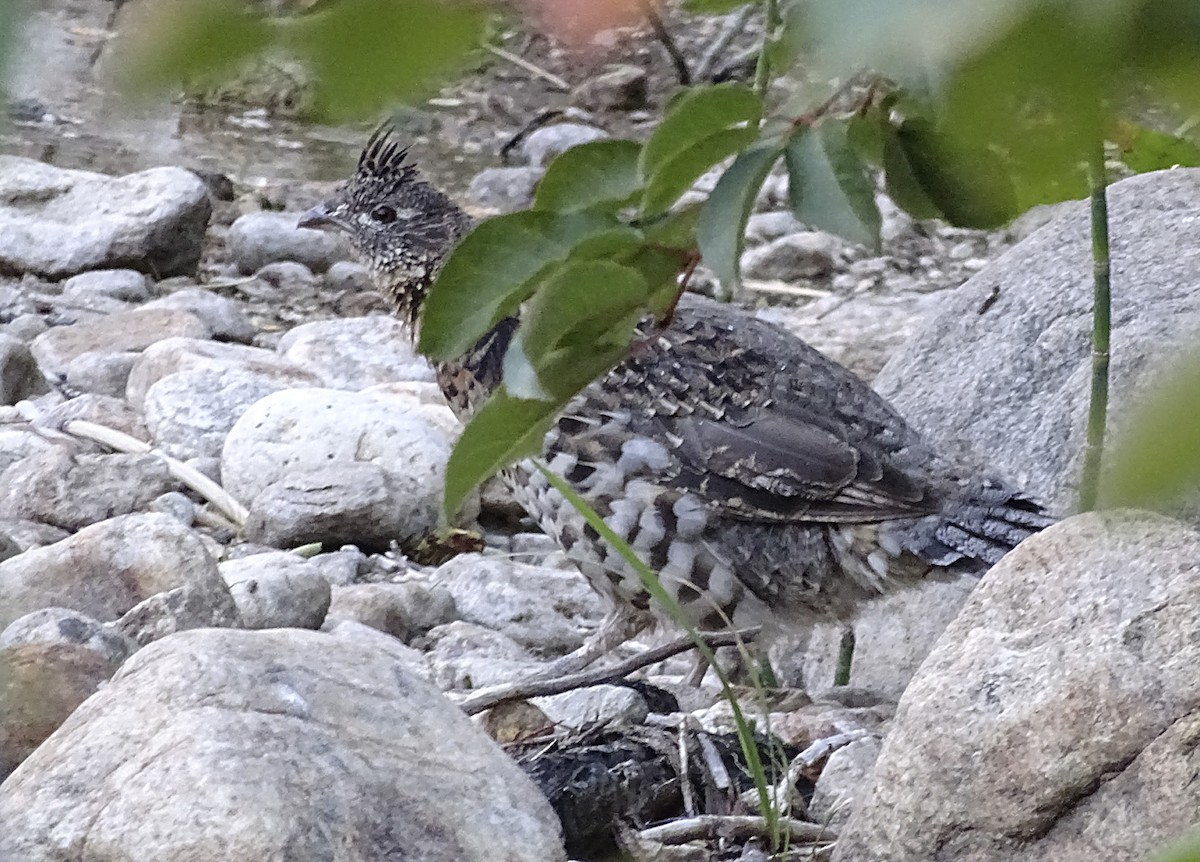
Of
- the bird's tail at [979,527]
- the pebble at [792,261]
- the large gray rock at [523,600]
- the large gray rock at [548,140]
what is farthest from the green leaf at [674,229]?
the large gray rock at [548,140]

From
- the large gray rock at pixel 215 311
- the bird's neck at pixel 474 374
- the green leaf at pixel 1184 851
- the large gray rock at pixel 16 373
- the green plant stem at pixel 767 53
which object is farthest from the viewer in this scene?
the large gray rock at pixel 215 311

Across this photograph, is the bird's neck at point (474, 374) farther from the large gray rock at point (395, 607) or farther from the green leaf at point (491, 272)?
the green leaf at point (491, 272)

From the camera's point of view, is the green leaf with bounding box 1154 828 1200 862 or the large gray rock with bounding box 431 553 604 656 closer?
the green leaf with bounding box 1154 828 1200 862

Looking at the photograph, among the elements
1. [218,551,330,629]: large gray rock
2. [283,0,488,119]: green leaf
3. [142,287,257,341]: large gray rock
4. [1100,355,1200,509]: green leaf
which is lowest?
[142,287,257,341]: large gray rock

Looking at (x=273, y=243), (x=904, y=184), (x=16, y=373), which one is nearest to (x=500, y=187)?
(x=273, y=243)

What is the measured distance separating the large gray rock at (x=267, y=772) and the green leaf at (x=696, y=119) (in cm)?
110

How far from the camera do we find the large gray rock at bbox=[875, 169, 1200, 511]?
12.5 ft

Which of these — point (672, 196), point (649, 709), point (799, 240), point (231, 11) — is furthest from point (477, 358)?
point (799, 240)

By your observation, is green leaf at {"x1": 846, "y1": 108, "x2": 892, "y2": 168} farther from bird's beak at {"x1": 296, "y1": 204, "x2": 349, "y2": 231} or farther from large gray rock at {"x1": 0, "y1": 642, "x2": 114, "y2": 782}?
bird's beak at {"x1": 296, "y1": 204, "x2": 349, "y2": 231}

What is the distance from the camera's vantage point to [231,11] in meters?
0.55

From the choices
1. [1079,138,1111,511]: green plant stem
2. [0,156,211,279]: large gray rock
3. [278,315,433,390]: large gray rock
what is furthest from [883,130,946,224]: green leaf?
[0,156,211,279]: large gray rock

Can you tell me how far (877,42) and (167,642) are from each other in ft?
6.07

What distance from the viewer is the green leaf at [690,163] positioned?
3.23ft

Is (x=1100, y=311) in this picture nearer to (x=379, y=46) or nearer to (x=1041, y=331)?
(x=379, y=46)
